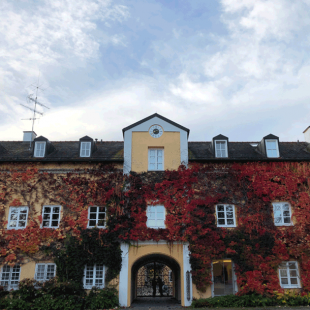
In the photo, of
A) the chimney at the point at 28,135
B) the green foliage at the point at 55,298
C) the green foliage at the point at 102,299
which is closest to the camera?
the green foliage at the point at 55,298

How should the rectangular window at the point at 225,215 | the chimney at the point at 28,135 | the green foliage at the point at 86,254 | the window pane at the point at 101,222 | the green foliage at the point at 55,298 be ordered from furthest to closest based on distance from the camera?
the chimney at the point at 28,135 < the rectangular window at the point at 225,215 < the window pane at the point at 101,222 < the green foliage at the point at 86,254 < the green foliage at the point at 55,298

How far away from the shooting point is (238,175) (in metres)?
22.7

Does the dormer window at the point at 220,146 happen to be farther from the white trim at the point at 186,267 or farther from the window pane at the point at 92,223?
the window pane at the point at 92,223

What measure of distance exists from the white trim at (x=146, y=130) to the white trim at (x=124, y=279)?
207 inches

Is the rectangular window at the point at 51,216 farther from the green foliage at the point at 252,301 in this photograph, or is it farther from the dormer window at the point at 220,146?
the dormer window at the point at 220,146

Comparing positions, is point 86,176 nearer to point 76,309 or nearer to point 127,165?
point 127,165

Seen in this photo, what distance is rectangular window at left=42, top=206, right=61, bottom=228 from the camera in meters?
21.9

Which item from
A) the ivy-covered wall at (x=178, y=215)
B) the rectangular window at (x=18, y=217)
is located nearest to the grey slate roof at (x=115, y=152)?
the ivy-covered wall at (x=178, y=215)

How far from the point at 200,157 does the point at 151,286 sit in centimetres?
1312

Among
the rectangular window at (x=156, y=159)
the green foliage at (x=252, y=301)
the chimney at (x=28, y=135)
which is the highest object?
the chimney at (x=28, y=135)

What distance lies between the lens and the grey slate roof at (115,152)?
23031 mm

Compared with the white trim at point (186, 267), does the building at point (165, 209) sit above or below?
above

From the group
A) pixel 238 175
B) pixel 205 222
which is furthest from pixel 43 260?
pixel 238 175

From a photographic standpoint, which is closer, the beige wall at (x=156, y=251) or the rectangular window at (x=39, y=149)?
the beige wall at (x=156, y=251)
